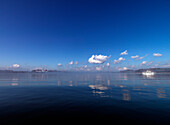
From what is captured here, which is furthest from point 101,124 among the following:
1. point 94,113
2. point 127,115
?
point 127,115

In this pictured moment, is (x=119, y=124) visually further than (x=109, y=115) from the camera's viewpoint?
No

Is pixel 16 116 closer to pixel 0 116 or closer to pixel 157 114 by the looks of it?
pixel 0 116

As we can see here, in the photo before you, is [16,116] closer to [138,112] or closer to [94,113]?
[94,113]

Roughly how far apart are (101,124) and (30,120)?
Answer: 860 centimetres

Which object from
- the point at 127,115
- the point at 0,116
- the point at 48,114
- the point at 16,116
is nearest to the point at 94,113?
the point at 127,115

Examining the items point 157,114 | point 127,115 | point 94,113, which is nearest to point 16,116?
point 94,113

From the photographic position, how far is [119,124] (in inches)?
403

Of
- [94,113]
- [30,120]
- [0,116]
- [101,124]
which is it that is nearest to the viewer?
[101,124]

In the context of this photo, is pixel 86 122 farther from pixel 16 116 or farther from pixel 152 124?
pixel 16 116

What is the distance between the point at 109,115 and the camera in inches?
480

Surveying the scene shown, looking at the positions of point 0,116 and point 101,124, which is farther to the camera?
point 0,116

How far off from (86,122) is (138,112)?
813 cm

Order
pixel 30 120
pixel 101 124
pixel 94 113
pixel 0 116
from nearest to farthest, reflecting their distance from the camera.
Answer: pixel 101 124 → pixel 30 120 → pixel 0 116 → pixel 94 113

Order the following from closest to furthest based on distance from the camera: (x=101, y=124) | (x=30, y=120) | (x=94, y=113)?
(x=101, y=124)
(x=30, y=120)
(x=94, y=113)
